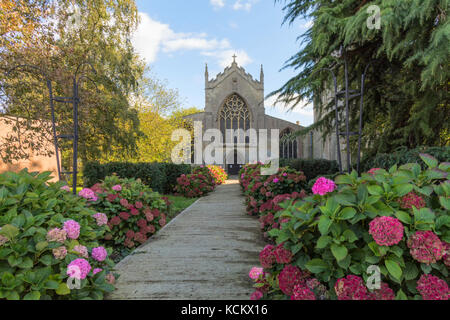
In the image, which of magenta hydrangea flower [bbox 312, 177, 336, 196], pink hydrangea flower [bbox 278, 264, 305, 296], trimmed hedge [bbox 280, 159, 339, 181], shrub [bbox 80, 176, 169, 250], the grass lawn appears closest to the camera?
pink hydrangea flower [bbox 278, 264, 305, 296]

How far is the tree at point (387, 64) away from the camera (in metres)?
2.85

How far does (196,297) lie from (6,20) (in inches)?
330

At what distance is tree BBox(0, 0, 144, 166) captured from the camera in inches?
279

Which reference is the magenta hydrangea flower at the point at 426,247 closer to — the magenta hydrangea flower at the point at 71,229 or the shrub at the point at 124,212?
the magenta hydrangea flower at the point at 71,229

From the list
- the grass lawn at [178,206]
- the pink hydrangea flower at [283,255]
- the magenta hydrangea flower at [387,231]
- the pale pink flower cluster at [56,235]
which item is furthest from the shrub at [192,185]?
the magenta hydrangea flower at [387,231]

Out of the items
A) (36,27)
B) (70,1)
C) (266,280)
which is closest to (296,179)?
(266,280)

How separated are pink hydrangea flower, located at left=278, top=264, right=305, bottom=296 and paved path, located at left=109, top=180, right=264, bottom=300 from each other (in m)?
0.58

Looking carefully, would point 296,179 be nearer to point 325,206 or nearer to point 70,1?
point 325,206

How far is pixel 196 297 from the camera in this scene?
2.14 m

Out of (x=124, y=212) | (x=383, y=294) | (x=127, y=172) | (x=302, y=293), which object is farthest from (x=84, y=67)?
(x=383, y=294)

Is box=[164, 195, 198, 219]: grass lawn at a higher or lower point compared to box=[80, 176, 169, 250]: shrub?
lower

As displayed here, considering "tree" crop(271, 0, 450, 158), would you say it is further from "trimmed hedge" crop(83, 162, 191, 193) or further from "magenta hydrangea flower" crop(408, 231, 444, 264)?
"trimmed hedge" crop(83, 162, 191, 193)

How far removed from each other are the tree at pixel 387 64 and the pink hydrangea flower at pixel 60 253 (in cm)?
378

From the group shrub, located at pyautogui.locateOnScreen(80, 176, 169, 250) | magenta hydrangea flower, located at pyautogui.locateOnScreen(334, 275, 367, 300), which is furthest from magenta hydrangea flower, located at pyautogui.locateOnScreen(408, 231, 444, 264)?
shrub, located at pyautogui.locateOnScreen(80, 176, 169, 250)
